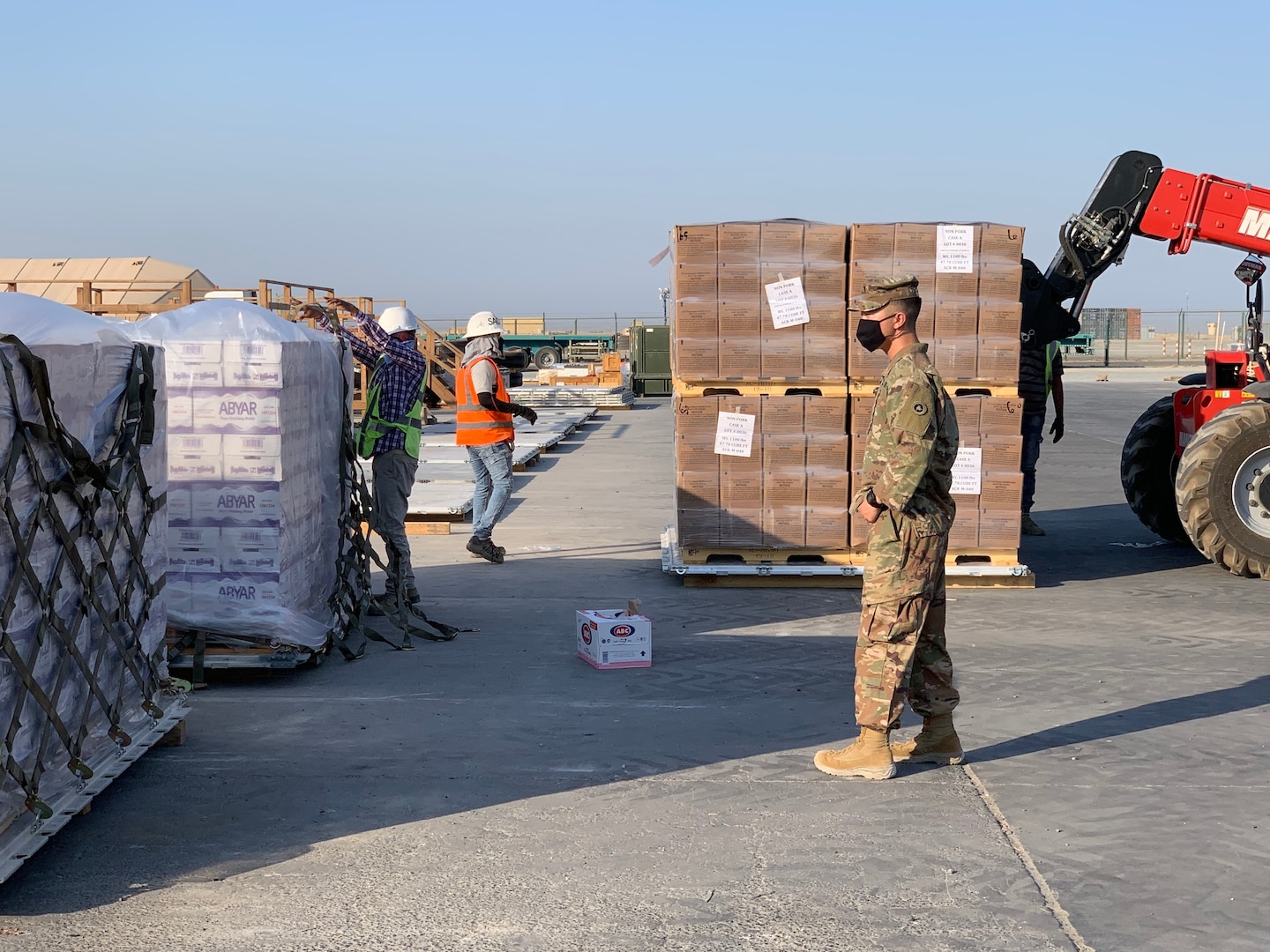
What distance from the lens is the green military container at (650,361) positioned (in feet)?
140

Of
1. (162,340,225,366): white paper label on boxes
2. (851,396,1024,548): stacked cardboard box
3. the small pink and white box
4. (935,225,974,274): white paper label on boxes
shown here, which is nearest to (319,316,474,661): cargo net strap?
the small pink and white box

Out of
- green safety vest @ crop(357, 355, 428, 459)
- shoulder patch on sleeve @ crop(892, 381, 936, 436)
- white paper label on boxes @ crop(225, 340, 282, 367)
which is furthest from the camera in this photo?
green safety vest @ crop(357, 355, 428, 459)

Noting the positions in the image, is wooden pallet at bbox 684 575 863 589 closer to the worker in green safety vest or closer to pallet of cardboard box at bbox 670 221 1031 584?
pallet of cardboard box at bbox 670 221 1031 584

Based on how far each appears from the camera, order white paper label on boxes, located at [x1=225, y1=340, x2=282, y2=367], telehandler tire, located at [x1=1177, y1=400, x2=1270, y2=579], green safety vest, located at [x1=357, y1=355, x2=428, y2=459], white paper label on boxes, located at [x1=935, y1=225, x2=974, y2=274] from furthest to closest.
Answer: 1. telehandler tire, located at [x1=1177, y1=400, x2=1270, y2=579]
2. white paper label on boxes, located at [x1=935, y1=225, x2=974, y2=274]
3. green safety vest, located at [x1=357, y1=355, x2=428, y2=459]
4. white paper label on boxes, located at [x1=225, y1=340, x2=282, y2=367]

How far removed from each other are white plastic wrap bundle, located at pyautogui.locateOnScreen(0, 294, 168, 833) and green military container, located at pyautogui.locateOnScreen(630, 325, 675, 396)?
3690 centimetres

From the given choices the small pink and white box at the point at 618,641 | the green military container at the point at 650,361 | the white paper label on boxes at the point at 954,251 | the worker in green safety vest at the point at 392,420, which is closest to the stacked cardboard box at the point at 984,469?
the white paper label on boxes at the point at 954,251

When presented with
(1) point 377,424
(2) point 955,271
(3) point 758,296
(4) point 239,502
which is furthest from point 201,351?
(2) point 955,271

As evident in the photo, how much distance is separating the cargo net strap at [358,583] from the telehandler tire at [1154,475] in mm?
6956

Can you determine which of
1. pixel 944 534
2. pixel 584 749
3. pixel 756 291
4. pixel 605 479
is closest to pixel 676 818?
pixel 584 749

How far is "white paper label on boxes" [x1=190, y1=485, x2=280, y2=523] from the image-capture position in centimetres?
711

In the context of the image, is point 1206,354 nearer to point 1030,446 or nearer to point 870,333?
point 1030,446

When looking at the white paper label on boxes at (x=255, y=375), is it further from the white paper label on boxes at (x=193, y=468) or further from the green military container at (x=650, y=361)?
the green military container at (x=650, y=361)

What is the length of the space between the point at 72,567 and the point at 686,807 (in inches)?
101

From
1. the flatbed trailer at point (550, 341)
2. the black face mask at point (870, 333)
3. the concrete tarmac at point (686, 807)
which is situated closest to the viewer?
the concrete tarmac at point (686, 807)
